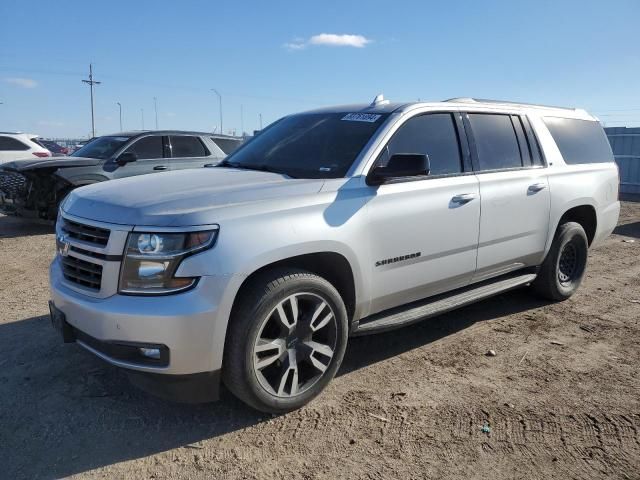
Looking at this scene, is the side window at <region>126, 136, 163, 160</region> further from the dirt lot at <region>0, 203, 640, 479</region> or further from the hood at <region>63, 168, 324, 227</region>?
the hood at <region>63, 168, 324, 227</region>

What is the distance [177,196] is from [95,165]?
6656mm

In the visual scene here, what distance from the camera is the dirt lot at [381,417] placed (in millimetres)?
2814

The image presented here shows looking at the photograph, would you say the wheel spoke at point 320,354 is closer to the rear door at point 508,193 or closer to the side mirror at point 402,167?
the side mirror at point 402,167

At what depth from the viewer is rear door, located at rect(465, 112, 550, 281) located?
4.41 m

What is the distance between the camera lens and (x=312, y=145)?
4129 mm

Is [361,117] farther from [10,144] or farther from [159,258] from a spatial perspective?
[10,144]

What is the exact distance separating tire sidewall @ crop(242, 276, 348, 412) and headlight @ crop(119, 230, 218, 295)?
45 centimetres

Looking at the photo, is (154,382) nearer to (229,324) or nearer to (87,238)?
(229,324)

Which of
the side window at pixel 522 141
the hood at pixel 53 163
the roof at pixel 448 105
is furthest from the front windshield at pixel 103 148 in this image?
the side window at pixel 522 141

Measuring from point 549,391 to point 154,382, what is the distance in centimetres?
256

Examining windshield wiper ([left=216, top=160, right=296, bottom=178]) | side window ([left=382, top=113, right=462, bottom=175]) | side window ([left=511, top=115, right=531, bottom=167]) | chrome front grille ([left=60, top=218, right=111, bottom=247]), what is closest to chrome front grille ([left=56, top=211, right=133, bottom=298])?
chrome front grille ([left=60, top=218, right=111, bottom=247])

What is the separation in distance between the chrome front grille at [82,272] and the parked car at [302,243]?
0.04ft

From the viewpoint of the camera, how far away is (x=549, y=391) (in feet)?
12.0

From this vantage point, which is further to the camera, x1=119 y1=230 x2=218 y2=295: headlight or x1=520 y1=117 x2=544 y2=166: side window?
x1=520 y1=117 x2=544 y2=166: side window
